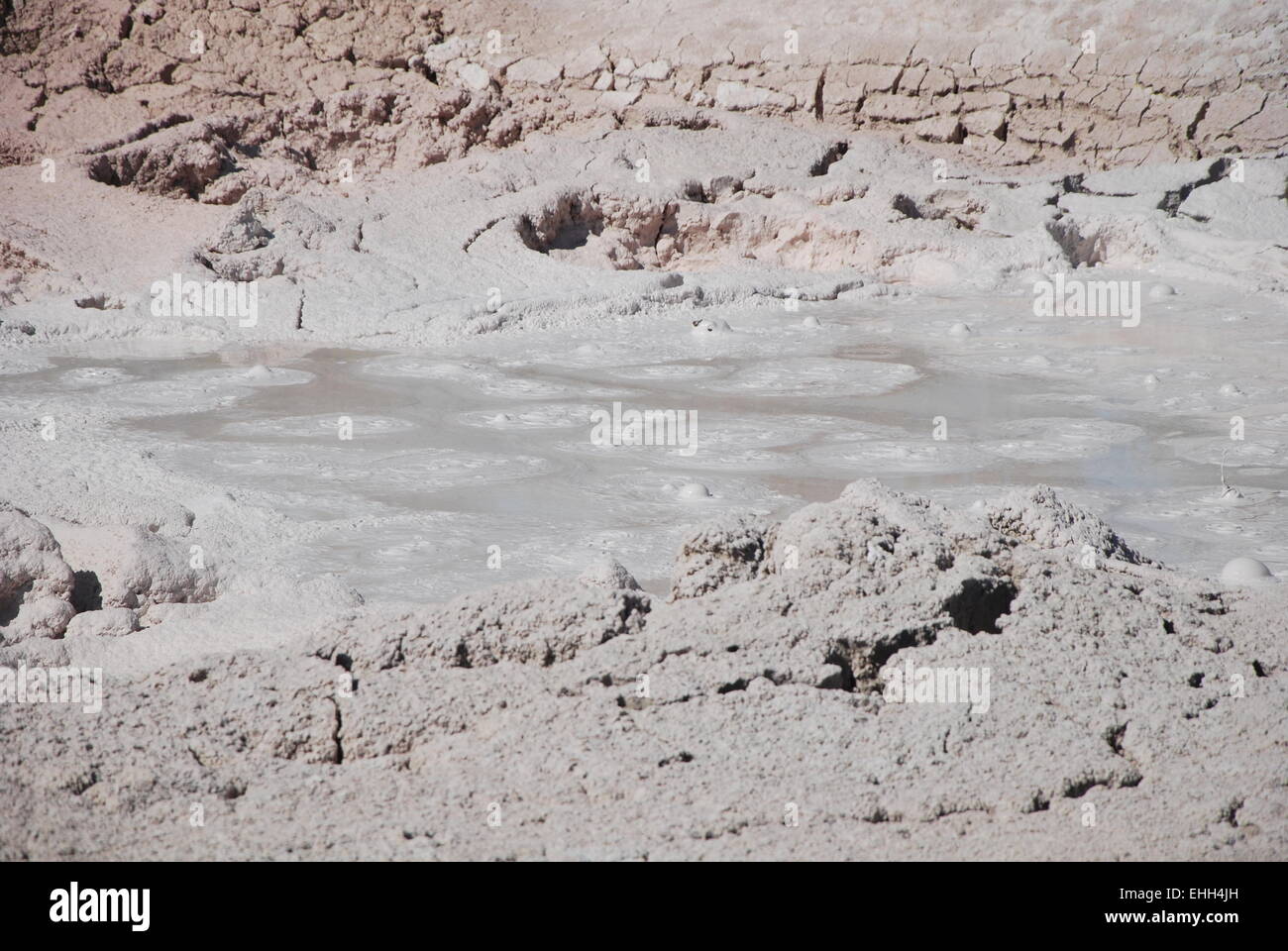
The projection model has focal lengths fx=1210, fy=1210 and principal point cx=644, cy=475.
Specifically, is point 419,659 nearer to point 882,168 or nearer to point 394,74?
point 882,168

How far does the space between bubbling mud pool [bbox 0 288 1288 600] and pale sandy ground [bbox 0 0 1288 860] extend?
1.2 inches

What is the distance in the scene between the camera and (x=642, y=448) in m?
4.26

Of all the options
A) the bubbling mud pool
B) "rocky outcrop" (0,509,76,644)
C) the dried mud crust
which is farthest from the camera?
the bubbling mud pool

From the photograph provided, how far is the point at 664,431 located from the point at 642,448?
0.71ft

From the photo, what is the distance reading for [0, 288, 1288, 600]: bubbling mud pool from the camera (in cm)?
337

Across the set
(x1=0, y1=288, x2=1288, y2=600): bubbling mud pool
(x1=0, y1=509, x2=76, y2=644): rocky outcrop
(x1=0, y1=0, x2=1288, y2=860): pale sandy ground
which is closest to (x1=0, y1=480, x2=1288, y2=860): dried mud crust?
(x1=0, y1=0, x2=1288, y2=860): pale sandy ground

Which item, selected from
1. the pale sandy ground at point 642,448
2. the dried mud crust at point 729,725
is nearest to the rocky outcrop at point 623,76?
the pale sandy ground at point 642,448

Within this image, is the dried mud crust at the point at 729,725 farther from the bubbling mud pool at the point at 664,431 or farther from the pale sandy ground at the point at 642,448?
the bubbling mud pool at the point at 664,431

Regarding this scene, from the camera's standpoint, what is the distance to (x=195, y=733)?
6.06 ft

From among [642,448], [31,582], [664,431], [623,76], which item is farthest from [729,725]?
[623,76]

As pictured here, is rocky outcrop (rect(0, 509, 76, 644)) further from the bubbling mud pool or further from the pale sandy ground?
the bubbling mud pool

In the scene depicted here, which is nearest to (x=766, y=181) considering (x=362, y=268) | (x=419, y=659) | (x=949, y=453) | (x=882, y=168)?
(x=882, y=168)

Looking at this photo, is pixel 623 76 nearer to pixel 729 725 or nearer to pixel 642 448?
pixel 642 448

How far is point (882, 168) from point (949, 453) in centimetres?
462
